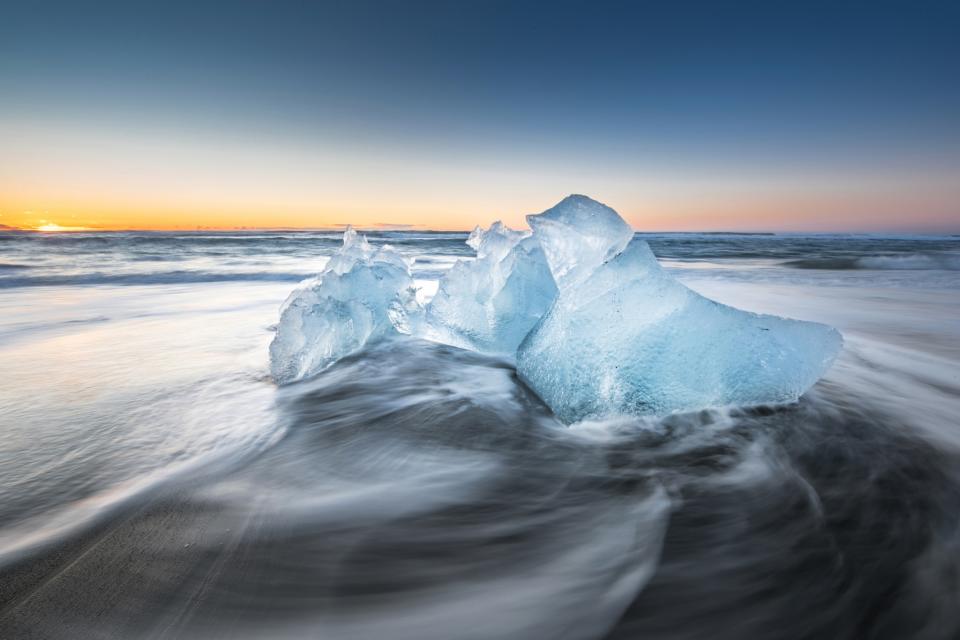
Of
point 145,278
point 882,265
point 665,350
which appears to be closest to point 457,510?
point 665,350

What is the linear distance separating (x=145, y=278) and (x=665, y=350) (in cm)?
1309

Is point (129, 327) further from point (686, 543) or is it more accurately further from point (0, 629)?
point (686, 543)

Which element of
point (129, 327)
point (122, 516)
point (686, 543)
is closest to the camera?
point (686, 543)

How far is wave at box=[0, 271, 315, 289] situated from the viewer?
1043cm

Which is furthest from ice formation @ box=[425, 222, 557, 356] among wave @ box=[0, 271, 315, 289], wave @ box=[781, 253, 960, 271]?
wave @ box=[781, 253, 960, 271]

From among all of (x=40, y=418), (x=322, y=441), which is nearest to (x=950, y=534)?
(x=322, y=441)

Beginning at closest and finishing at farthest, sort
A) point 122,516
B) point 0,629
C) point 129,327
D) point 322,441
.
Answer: point 0,629 → point 122,516 → point 322,441 → point 129,327

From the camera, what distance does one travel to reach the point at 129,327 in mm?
5391

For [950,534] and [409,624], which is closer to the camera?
[409,624]

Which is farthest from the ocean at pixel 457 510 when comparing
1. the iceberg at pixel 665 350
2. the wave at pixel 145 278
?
the wave at pixel 145 278

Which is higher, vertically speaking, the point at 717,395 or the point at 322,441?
the point at 717,395

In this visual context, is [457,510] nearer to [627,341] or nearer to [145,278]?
[627,341]

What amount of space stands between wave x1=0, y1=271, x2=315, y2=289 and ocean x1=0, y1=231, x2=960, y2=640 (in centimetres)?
874

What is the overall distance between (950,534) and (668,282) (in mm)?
1479
